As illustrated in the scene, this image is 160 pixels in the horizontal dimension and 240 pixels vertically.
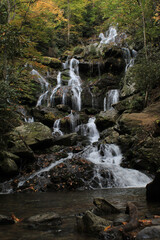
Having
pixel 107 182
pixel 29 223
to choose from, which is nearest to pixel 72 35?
pixel 107 182

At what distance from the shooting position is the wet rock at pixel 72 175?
8.05m

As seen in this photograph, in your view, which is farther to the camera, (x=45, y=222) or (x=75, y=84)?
(x=75, y=84)

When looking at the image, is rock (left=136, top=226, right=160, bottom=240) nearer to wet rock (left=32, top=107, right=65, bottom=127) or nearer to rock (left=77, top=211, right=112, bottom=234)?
rock (left=77, top=211, right=112, bottom=234)

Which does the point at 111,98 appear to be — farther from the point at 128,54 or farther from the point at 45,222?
the point at 45,222

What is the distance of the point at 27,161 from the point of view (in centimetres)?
1031

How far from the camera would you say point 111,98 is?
66.1ft

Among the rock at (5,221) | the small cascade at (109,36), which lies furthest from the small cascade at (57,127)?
the small cascade at (109,36)

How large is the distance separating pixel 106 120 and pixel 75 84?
31.6ft

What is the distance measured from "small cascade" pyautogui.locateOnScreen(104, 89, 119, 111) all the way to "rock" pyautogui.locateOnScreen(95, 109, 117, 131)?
A: 3.67 meters

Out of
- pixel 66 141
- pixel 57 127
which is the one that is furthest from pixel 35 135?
pixel 57 127

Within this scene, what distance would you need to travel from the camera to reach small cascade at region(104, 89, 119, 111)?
64.9ft

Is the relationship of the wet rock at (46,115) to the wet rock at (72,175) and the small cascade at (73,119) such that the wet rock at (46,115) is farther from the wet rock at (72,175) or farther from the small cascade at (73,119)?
the wet rock at (72,175)

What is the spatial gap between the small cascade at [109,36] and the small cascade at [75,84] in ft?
20.1

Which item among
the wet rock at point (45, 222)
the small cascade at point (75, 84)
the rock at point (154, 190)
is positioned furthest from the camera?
the small cascade at point (75, 84)
